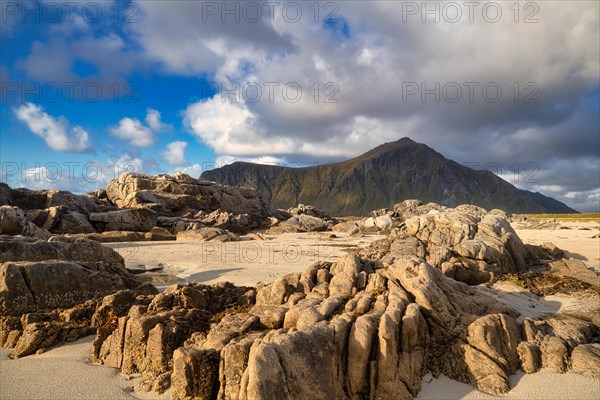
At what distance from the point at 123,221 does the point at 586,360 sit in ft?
140

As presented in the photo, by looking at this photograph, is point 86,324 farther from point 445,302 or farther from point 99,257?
point 445,302

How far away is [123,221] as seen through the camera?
41.2m

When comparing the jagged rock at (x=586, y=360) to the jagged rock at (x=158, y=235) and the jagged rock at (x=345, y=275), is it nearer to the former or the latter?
the jagged rock at (x=345, y=275)

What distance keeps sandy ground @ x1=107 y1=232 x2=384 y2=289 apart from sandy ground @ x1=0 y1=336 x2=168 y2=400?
23.8 feet

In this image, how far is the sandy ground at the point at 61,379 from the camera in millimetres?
7555

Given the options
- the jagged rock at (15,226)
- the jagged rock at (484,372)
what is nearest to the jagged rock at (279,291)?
the jagged rock at (484,372)

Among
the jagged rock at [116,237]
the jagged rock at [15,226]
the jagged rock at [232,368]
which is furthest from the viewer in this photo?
the jagged rock at [116,237]

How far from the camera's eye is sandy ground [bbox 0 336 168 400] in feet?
24.8

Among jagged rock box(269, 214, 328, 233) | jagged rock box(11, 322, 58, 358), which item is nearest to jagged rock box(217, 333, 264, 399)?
jagged rock box(11, 322, 58, 358)

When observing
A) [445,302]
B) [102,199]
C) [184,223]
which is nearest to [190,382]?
[445,302]

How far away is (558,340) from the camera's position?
8883 millimetres

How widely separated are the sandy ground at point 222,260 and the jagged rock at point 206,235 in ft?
7.90

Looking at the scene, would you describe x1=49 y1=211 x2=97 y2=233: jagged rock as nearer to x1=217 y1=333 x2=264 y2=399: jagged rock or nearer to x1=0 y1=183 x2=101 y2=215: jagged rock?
x1=0 y1=183 x2=101 y2=215: jagged rock

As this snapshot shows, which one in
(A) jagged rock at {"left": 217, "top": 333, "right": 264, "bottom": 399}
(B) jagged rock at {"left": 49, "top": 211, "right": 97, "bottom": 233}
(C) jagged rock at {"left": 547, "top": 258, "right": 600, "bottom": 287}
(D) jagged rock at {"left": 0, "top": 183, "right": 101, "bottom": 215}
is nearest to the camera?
(A) jagged rock at {"left": 217, "top": 333, "right": 264, "bottom": 399}
